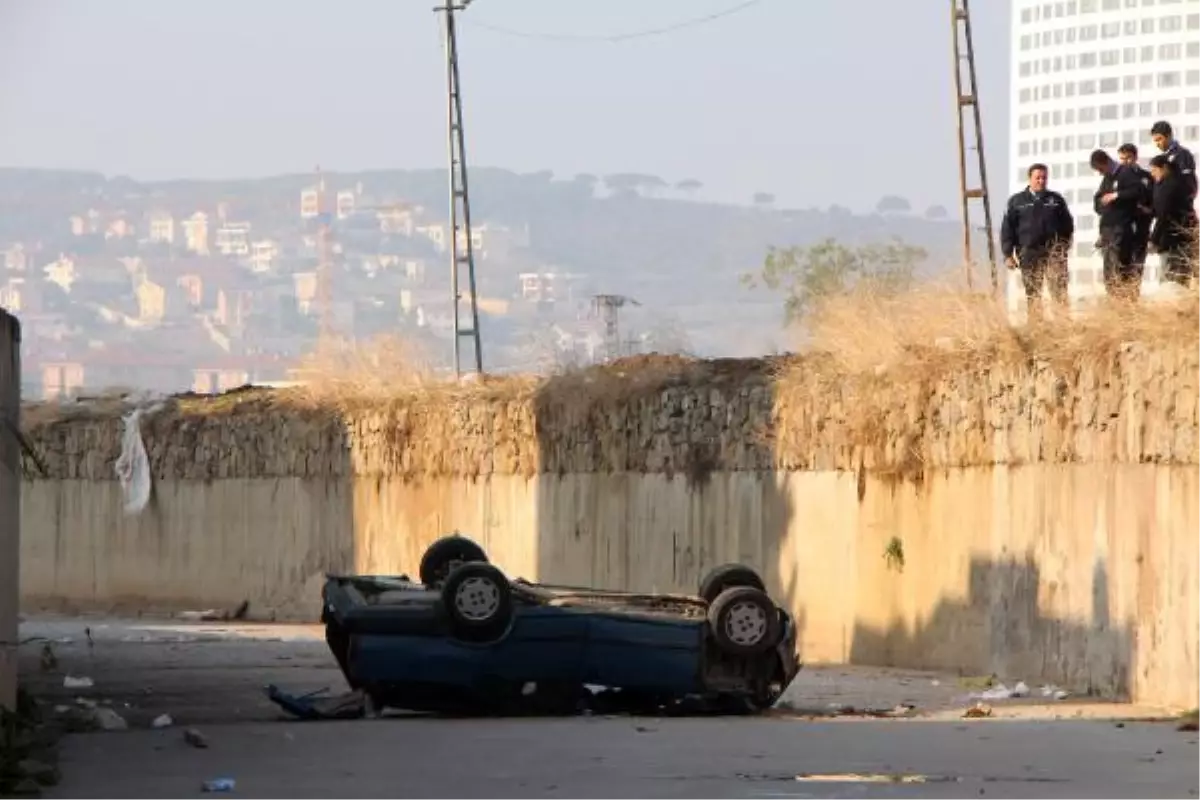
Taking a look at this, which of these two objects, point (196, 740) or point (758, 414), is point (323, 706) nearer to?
point (196, 740)

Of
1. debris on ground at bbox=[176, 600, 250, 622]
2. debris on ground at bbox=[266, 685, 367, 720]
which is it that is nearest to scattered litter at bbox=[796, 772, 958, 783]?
debris on ground at bbox=[266, 685, 367, 720]

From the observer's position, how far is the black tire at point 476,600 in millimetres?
21312

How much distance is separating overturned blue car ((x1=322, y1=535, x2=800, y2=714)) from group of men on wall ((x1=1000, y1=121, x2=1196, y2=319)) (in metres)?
5.53

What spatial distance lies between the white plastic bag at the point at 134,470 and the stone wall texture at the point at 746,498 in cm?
18

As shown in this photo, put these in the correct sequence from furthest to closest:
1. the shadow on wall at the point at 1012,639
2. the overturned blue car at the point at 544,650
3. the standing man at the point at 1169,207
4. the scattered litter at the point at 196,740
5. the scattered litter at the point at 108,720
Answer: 1. the standing man at the point at 1169,207
2. the shadow on wall at the point at 1012,639
3. the overturned blue car at the point at 544,650
4. the scattered litter at the point at 108,720
5. the scattered litter at the point at 196,740

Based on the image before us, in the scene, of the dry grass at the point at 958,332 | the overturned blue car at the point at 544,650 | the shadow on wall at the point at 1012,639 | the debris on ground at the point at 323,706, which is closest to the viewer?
the debris on ground at the point at 323,706

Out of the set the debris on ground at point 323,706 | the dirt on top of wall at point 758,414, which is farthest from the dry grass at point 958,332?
the debris on ground at point 323,706

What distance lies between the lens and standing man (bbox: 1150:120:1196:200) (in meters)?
26.2

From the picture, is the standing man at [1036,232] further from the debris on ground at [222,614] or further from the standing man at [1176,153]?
the debris on ground at [222,614]

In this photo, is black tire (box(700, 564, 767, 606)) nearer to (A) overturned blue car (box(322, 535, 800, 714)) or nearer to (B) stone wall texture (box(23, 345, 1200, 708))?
(A) overturned blue car (box(322, 535, 800, 714))

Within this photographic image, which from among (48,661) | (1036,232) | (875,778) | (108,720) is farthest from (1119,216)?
(875,778)

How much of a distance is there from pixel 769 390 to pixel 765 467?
84 cm

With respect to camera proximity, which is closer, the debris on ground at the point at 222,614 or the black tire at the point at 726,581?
the black tire at the point at 726,581

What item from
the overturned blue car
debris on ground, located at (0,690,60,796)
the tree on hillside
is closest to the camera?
debris on ground, located at (0,690,60,796)
